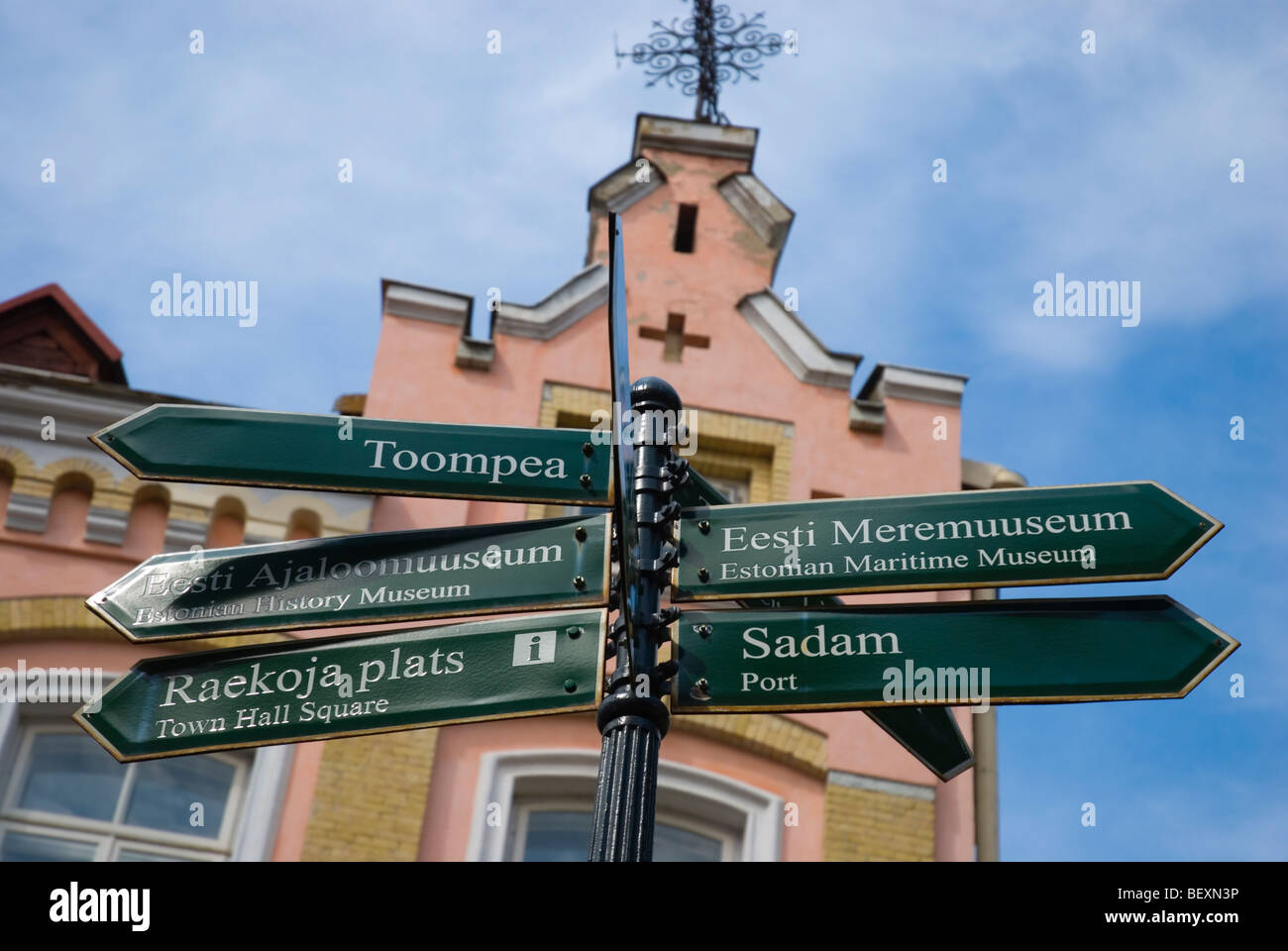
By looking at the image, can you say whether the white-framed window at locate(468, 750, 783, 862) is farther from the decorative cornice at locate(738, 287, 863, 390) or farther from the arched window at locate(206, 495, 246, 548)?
the decorative cornice at locate(738, 287, 863, 390)

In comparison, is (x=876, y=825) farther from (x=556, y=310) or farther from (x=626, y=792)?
(x=626, y=792)

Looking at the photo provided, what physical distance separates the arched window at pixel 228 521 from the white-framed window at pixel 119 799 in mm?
1294

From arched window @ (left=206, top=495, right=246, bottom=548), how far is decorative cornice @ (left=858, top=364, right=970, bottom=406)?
13.3 feet

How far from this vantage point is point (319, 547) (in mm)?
5051

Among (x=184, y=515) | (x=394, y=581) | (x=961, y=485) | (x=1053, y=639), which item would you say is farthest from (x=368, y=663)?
(x=961, y=485)

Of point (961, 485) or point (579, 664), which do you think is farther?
point (961, 485)

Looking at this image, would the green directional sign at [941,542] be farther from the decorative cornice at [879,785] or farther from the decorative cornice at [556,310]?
the decorative cornice at [556,310]

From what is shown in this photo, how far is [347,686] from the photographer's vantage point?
189 inches

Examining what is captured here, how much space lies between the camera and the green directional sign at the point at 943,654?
4539 millimetres

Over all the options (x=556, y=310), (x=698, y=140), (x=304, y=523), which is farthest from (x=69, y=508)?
(x=698, y=140)

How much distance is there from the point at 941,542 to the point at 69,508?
6078mm

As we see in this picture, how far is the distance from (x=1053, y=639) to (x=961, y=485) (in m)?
5.64

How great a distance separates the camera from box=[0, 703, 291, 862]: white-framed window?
8195 mm
